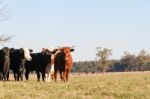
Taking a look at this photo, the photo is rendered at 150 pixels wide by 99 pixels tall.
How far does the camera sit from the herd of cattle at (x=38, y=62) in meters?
28.9

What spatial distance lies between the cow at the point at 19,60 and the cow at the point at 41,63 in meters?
0.63

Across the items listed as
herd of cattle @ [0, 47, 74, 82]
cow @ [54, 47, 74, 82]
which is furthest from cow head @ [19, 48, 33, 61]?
cow @ [54, 47, 74, 82]

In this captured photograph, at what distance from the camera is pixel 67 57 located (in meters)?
28.8

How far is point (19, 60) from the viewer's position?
3059 centimetres

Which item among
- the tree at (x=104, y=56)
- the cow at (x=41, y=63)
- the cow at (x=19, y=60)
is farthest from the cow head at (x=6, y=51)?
the tree at (x=104, y=56)

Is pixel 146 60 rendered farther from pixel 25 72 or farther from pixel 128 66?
pixel 25 72

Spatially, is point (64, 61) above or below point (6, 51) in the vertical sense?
below

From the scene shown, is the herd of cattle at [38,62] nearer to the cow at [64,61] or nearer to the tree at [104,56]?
the cow at [64,61]

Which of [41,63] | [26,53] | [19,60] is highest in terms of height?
[26,53]

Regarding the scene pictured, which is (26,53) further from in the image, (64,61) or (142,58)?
(142,58)

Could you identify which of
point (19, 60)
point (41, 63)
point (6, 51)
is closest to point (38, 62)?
point (41, 63)

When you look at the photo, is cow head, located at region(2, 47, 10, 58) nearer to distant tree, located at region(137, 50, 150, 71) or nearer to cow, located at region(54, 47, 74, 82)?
cow, located at region(54, 47, 74, 82)

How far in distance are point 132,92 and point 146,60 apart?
5453 inches

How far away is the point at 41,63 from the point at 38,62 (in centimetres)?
41
